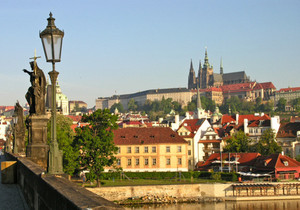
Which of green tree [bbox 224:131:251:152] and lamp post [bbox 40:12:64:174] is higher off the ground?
lamp post [bbox 40:12:64:174]

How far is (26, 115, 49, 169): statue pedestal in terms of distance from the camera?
79.8 feet

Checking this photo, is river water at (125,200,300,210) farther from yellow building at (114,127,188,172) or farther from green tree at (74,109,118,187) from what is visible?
yellow building at (114,127,188,172)

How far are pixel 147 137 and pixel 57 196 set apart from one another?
246 ft

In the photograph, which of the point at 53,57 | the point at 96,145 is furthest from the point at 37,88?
the point at 96,145

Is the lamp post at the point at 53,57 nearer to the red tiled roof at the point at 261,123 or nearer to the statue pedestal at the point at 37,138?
the statue pedestal at the point at 37,138

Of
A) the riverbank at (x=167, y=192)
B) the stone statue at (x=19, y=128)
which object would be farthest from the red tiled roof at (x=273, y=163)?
the stone statue at (x=19, y=128)

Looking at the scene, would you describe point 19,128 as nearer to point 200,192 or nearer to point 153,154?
point 200,192

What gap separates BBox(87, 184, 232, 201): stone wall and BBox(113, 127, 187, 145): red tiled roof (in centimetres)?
1843

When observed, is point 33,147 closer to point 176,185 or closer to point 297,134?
point 176,185

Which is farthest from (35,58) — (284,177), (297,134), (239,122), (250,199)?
(239,122)

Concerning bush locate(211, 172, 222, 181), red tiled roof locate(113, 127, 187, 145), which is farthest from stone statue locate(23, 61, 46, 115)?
red tiled roof locate(113, 127, 187, 145)

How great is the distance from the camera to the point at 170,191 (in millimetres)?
64062

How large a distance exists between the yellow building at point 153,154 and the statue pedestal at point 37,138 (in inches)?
2295

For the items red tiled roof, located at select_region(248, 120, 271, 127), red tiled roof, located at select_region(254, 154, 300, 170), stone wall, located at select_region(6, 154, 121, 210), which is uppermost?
red tiled roof, located at select_region(248, 120, 271, 127)
